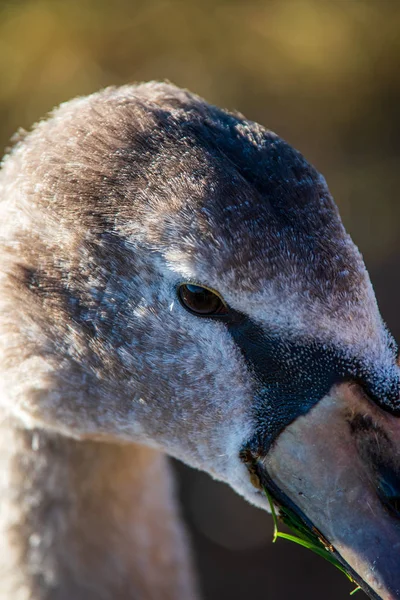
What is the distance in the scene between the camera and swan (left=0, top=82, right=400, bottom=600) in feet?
7.01

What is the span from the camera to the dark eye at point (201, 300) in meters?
2.18

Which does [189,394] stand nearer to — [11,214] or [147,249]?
[147,249]

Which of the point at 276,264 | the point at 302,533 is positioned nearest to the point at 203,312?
the point at 276,264

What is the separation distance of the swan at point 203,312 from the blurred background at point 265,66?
452 cm

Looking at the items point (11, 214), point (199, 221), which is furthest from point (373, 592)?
point (11, 214)

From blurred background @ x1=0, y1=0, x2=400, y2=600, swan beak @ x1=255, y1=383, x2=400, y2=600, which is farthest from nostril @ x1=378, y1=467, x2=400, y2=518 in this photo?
blurred background @ x1=0, y1=0, x2=400, y2=600

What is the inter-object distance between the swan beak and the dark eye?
0.40 m

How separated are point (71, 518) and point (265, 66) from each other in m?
5.51

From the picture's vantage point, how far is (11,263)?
248cm

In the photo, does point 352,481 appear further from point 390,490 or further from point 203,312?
point 203,312

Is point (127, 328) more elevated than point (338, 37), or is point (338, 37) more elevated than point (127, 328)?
point (338, 37)

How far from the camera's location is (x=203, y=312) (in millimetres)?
2219

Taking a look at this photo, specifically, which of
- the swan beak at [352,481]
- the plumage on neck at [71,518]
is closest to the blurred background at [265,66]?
the plumage on neck at [71,518]

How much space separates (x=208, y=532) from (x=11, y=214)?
13.5 ft
